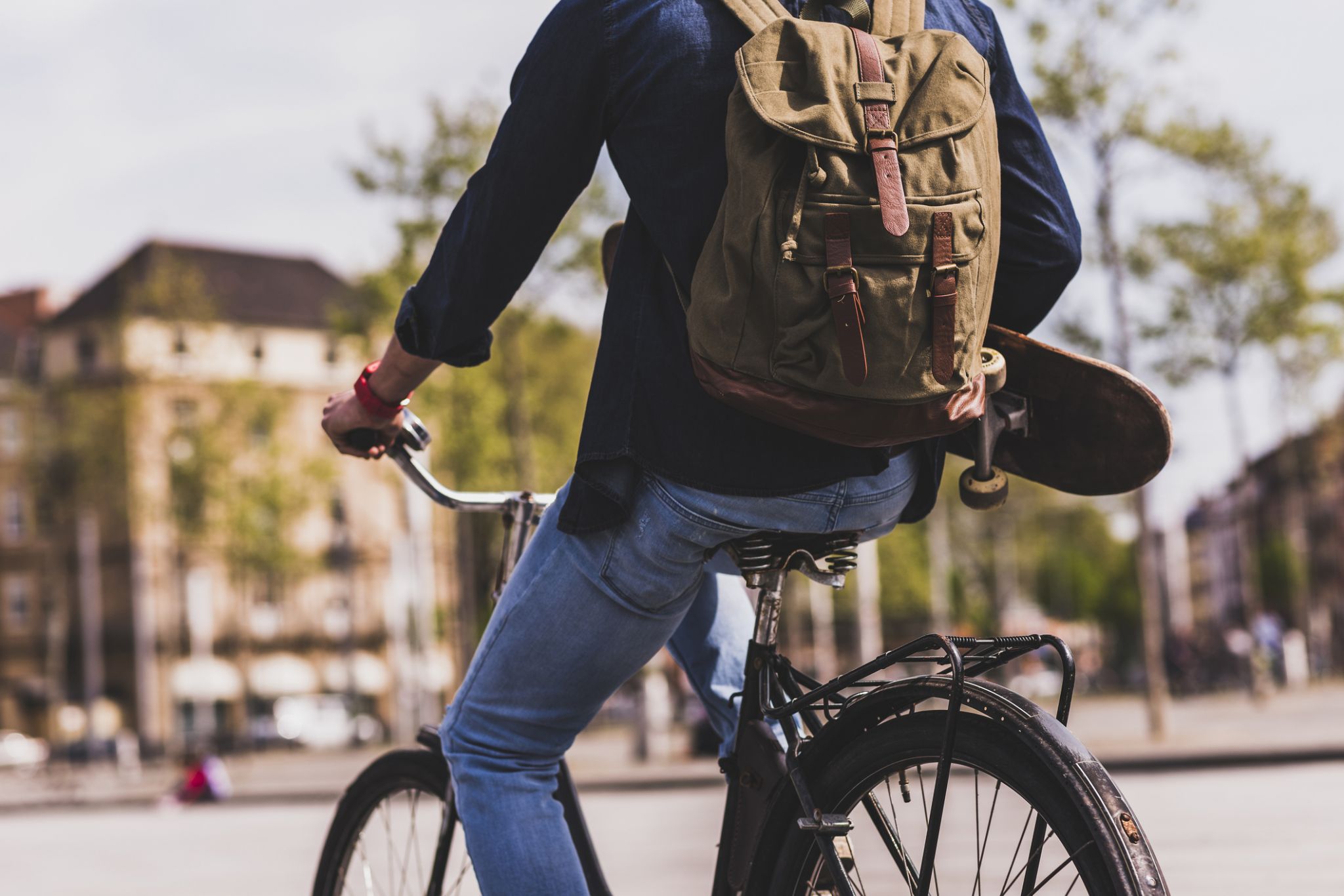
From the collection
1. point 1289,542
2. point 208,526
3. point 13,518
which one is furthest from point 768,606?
point 1289,542

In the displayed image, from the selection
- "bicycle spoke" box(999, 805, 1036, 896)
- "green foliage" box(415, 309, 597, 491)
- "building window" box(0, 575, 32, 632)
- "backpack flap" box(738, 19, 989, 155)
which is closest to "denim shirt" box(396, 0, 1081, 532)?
"backpack flap" box(738, 19, 989, 155)

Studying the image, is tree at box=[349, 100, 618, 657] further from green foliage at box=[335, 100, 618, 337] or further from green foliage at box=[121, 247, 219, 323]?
green foliage at box=[121, 247, 219, 323]

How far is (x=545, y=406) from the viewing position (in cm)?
4459

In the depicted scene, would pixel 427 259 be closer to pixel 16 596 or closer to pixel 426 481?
pixel 426 481

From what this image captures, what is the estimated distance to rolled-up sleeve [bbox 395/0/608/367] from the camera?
2.13 meters

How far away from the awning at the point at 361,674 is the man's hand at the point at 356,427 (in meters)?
65.5

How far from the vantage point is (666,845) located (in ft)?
32.2

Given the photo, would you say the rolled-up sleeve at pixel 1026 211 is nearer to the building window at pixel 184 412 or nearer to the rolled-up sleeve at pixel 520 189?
the rolled-up sleeve at pixel 520 189

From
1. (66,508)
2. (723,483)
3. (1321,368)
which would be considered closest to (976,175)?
(723,483)

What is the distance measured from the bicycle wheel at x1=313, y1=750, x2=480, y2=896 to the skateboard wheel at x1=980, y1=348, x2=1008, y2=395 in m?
1.30

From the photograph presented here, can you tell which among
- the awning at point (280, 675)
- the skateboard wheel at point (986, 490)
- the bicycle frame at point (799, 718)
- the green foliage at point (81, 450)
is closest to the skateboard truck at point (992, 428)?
the skateboard wheel at point (986, 490)

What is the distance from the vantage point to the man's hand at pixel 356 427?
2.64 m

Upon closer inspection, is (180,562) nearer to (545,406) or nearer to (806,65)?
(545,406)

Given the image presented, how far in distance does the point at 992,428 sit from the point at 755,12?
0.64m
